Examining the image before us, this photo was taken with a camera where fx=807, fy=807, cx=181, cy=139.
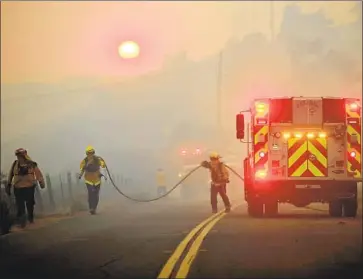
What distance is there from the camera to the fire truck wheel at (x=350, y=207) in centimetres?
2115

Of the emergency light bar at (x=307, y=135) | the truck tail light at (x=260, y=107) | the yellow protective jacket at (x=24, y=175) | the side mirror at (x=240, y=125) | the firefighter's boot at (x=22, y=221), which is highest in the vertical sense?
the truck tail light at (x=260, y=107)

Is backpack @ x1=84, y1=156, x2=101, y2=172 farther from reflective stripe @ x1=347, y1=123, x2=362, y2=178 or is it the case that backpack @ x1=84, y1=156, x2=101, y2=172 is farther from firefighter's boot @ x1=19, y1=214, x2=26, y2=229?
reflective stripe @ x1=347, y1=123, x2=362, y2=178

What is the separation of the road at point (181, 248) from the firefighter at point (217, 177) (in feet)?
4.78

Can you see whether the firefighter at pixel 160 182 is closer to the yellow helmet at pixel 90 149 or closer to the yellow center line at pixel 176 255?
the yellow center line at pixel 176 255

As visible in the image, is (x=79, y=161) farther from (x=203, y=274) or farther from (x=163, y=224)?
(x=203, y=274)

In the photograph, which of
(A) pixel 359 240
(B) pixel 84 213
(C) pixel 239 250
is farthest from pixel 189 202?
(C) pixel 239 250

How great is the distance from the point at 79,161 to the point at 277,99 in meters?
5.67

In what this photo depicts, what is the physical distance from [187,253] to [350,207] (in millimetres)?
9466

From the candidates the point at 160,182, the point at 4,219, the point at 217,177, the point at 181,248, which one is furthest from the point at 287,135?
the point at 181,248

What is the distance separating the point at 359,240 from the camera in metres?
15.4

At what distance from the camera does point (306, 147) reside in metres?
20.5

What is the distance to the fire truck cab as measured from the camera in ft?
66.8

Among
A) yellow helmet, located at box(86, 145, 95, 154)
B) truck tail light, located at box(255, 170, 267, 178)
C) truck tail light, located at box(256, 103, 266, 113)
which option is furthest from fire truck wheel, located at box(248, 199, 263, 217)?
yellow helmet, located at box(86, 145, 95, 154)

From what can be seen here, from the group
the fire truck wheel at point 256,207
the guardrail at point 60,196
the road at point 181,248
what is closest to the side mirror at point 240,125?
the fire truck wheel at point 256,207
